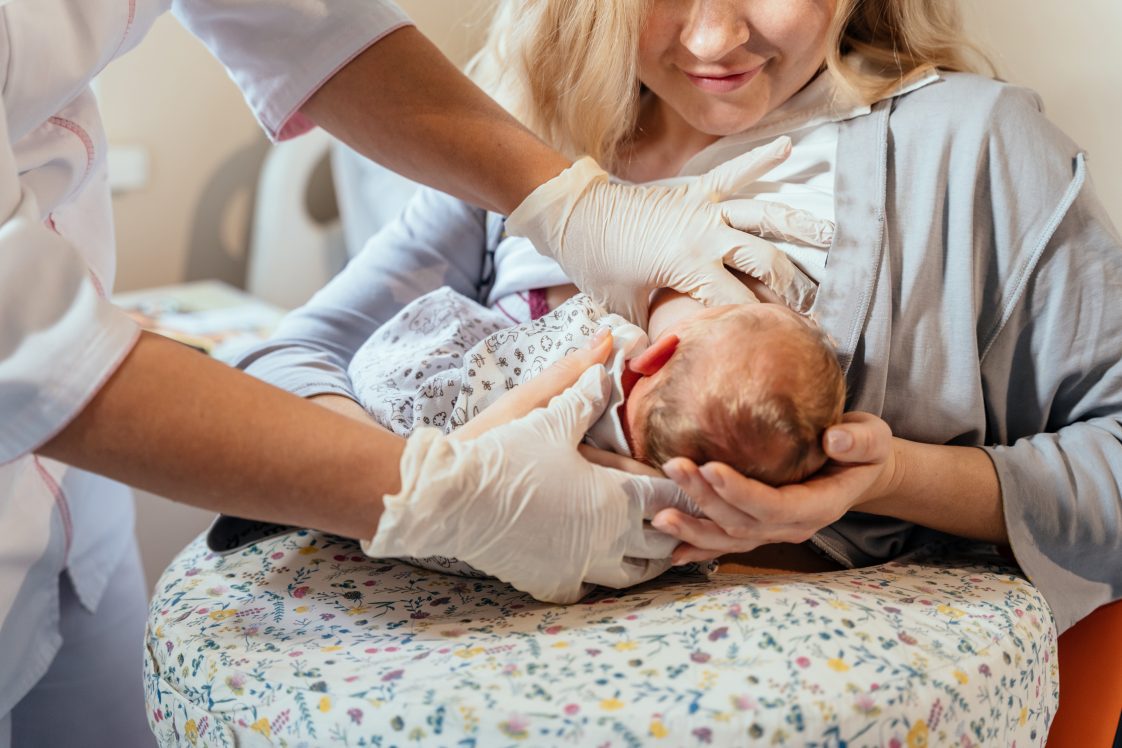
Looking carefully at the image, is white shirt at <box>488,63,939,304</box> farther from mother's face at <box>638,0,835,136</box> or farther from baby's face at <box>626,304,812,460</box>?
baby's face at <box>626,304,812,460</box>

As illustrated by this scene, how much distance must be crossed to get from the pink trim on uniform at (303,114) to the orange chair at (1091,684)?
3.46ft

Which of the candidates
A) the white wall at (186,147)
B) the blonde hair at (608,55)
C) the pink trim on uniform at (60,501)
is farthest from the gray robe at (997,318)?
the white wall at (186,147)

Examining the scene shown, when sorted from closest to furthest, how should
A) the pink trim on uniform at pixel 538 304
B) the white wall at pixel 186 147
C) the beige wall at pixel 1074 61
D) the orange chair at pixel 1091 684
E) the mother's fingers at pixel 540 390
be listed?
the mother's fingers at pixel 540 390
the orange chair at pixel 1091 684
the pink trim on uniform at pixel 538 304
the beige wall at pixel 1074 61
the white wall at pixel 186 147

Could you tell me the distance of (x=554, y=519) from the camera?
35.1 inches

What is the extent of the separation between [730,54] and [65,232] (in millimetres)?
813

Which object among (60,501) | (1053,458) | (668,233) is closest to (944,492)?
(1053,458)

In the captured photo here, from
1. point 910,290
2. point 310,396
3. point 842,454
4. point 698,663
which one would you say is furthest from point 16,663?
point 910,290

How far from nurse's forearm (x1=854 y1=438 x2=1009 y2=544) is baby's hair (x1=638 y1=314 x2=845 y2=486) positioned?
0.42 ft

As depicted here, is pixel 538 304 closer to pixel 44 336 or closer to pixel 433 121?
pixel 433 121

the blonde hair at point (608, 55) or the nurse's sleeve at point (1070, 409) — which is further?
the blonde hair at point (608, 55)

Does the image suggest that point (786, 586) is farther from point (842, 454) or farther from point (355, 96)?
point (355, 96)

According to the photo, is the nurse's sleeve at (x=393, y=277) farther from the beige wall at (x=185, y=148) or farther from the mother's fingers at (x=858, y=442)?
the beige wall at (x=185, y=148)

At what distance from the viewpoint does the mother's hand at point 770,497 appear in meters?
0.88

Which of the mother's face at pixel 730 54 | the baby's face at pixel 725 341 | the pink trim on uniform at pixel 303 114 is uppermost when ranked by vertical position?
the mother's face at pixel 730 54
